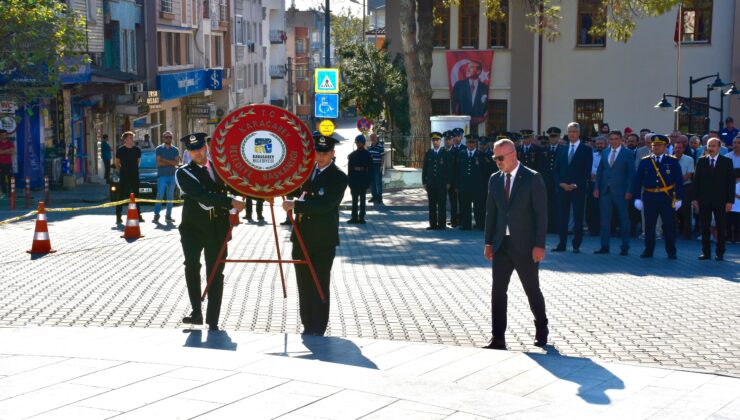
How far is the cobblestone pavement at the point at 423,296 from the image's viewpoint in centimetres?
980

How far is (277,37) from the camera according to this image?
9262cm

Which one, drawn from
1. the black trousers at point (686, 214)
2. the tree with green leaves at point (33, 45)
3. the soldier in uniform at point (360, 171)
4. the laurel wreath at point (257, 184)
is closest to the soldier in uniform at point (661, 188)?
the black trousers at point (686, 214)

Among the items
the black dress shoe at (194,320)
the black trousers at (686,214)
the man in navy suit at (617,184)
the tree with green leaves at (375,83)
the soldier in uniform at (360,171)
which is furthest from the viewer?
the tree with green leaves at (375,83)

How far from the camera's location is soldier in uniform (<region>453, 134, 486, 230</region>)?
2019cm

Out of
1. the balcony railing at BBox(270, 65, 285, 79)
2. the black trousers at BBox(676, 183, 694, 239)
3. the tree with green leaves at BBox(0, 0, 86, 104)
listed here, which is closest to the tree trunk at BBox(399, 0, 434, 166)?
the tree with green leaves at BBox(0, 0, 86, 104)

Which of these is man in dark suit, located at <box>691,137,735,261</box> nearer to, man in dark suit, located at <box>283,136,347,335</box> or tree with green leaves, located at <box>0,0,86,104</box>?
man in dark suit, located at <box>283,136,347,335</box>

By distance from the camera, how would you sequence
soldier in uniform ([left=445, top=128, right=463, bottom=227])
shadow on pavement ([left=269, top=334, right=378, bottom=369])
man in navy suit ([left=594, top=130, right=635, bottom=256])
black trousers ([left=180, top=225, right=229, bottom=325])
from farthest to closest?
soldier in uniform ([left=445, top=128, right=463, bottom=227]) < man in navy suit ([left=594, top=130, right=635, bottom=256]) < black trousers ([left=180, top=225, right=229, bottom=325]) < shadow on pavement ([left=269, top=334, right=378, bottom=369])

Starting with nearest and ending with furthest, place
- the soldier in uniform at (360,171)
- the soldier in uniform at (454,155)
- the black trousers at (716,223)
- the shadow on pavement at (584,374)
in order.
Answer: the shadow on pavement at (584,374) → the black trousers at (716,223) → the soldier in uniform at (454,155) → the soldier in uniform at (360,171)

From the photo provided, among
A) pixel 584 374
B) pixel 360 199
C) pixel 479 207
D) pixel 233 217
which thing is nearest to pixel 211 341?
pixel 233 217

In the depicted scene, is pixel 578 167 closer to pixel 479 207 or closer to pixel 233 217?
pixel 479 207

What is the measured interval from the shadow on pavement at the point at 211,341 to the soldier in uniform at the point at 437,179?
11736 millimetres

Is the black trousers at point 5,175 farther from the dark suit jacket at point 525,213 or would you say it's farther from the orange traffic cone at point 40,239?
the dark suit jacket at point 525,213

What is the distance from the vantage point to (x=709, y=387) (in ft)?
25.4

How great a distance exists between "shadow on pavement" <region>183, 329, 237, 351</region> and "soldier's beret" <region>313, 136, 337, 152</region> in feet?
5.96
